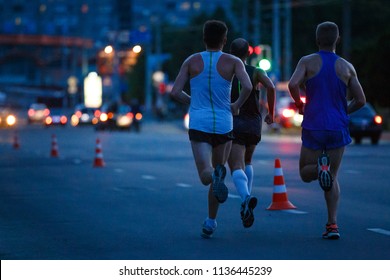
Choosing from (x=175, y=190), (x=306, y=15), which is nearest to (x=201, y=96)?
(x=175, y=190)

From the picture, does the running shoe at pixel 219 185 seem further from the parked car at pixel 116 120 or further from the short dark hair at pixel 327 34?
the parked car at pixel 116 120

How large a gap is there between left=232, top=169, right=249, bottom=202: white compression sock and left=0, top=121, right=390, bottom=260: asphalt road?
42 centimetres

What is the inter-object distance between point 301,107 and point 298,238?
4.06ft

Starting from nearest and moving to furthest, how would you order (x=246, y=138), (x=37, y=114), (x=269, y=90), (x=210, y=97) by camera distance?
(x=210, y=97), (x=269, y=90), (x=246, y=138), (x=37, y=114)

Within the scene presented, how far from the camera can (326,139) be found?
1160 centimetres

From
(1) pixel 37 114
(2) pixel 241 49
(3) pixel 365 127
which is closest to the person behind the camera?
(2) pixel 241 49

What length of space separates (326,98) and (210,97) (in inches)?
40.6

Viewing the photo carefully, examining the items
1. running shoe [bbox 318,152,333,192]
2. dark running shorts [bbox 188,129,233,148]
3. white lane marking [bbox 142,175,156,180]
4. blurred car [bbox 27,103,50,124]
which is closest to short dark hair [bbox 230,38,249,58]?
dark running shorts [bbox 188,129,233,148]

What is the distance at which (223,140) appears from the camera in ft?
37.9

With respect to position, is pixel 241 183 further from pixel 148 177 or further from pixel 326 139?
pixel 148 177

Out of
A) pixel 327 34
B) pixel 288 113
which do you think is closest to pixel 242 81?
pixel 327 34

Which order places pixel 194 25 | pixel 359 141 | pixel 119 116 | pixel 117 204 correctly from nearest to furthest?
pixel 117 204, pixel 359 141, pixel 119 116, pixel 194 25

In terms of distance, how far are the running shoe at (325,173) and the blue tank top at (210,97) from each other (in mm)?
889
